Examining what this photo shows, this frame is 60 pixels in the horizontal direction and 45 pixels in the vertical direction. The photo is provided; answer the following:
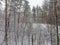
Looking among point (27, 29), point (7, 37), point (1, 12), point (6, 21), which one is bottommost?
point (7, 37)

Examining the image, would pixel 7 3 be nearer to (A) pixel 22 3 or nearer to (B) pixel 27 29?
(A) pixel 22 3

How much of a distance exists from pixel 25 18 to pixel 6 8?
14.2 inches

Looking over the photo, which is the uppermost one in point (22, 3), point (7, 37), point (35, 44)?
point (22, 3)

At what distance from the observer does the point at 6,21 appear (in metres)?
1.89

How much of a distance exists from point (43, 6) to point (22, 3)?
349mm

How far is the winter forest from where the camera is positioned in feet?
5.98

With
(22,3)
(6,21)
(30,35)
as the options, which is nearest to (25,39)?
(30,35)

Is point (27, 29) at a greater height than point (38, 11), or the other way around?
point (38, 11)

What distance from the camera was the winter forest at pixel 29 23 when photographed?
5.98ft

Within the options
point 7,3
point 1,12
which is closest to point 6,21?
point 1,12

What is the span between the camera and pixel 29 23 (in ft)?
6.09

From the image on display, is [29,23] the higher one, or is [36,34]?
[29,23]

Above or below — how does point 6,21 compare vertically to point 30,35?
above

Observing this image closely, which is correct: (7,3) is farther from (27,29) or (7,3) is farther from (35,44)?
(35,44)
